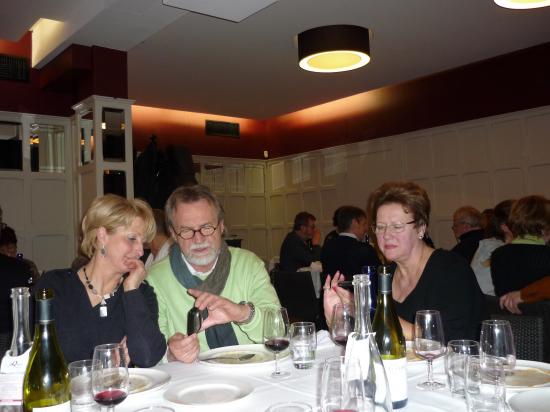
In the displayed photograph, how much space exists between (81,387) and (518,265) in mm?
2966

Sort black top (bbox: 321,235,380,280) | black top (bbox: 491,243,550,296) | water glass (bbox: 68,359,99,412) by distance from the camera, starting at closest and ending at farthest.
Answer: water glass (bbox: 68,359,99,412) → black top (bbox: 491,243,550,296) → black top (bbox: 321,235,380,280)

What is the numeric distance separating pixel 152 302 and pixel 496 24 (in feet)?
16.1

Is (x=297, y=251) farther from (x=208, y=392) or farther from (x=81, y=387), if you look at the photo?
(x=81, y=387)

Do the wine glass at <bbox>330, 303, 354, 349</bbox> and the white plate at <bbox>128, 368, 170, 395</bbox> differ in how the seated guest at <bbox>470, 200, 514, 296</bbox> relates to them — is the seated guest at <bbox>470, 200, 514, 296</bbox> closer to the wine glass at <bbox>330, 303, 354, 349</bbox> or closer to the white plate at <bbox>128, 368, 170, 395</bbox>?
the wine glass at <bbox>330, 303, 354, 349</bbox>

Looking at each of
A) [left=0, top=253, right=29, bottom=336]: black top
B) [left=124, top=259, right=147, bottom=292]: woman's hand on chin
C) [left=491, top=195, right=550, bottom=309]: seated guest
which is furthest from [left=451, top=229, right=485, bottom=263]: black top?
[left=0, top=253, right=29, bottom=336]: black top

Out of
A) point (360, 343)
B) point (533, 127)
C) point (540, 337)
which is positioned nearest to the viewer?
point (360, 343)

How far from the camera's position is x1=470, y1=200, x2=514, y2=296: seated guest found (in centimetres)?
405

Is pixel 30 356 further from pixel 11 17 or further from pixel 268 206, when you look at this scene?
pixel 268 206

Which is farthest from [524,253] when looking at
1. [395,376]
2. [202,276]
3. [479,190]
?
[479,190]

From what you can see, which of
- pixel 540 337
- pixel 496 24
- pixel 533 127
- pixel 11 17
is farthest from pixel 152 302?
pixel 533 127

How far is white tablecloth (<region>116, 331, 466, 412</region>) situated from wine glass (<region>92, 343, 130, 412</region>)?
166mm

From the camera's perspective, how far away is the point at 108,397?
3.85ft

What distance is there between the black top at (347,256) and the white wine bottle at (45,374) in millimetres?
3330

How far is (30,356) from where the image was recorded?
4.23 ft
